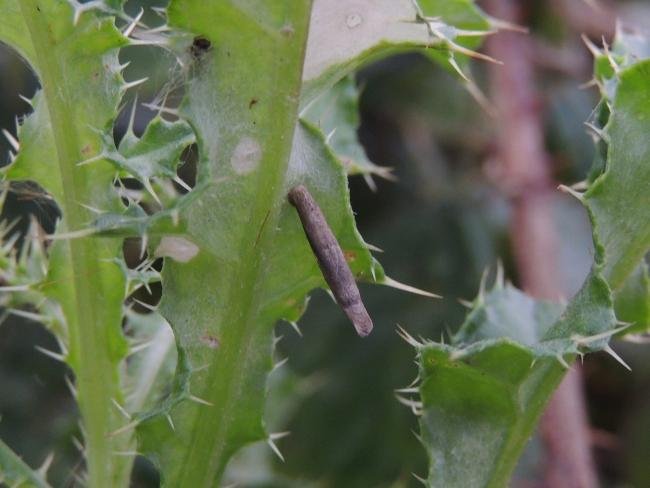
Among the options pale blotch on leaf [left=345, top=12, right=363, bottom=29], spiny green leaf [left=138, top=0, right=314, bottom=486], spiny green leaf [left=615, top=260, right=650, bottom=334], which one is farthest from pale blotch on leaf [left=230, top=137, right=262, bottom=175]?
spiny green leaf [left=615, top=260, right=650, bottom=334]

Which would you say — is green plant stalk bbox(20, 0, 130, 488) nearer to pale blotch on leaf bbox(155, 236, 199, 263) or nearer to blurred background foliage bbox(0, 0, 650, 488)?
pale blotch on leaf bbox(155, 236, 199, 263)

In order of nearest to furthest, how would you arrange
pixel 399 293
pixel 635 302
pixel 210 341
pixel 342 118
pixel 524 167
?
1. pixel 210 341
2. pixel 635 302
3. pixel 342 118
4. pixel 524 167
5. pixel 399 293

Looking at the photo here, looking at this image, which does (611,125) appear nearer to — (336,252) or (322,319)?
(336,252)

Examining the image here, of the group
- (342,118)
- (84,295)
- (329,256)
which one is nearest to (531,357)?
(329,256)

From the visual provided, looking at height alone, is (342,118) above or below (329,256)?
below

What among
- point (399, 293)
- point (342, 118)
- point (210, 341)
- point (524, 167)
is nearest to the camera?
point (210, 341)

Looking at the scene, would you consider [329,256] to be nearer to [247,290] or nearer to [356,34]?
[247,290]

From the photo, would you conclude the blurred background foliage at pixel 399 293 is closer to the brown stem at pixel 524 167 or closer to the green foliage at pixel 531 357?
the brown stem at pixel 524 167
